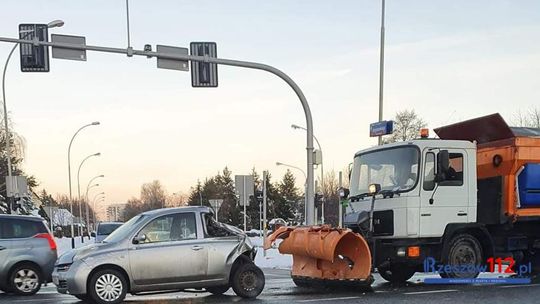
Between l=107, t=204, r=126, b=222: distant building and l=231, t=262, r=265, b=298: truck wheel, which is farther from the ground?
l=231, t=262, r=265, b=298: truck wheel

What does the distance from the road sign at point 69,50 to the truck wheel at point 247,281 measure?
7798 mm

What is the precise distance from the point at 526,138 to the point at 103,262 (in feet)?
27.3

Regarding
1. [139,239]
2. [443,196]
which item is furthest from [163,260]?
[443,196]

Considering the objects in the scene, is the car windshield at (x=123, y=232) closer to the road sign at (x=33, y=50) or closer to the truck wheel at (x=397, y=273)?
the truck wheel at (x=397, y=273)

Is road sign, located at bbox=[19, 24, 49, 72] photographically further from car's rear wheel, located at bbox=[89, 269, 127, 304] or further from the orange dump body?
the orange dump body

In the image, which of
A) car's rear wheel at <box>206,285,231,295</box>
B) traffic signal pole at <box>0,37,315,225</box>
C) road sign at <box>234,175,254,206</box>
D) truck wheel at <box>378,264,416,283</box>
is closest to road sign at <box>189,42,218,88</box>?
traffic signal pole at <box>0,37,315,225</box>

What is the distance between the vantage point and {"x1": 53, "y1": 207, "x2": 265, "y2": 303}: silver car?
34.3 feet

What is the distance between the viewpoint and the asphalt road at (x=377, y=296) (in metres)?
10.3

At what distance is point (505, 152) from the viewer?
485 inches

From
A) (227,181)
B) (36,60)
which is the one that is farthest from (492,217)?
(227,181)

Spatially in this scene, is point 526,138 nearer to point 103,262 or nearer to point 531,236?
point 531,236

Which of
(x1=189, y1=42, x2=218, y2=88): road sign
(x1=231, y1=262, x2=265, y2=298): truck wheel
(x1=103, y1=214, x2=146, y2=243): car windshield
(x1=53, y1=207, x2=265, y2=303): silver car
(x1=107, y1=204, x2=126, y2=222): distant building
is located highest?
(x1=189, y1=42, x2=218, y2=88): road sign

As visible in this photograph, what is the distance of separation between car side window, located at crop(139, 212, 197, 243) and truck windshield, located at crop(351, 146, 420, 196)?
360 centimetres

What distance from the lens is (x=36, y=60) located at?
1537 cm
